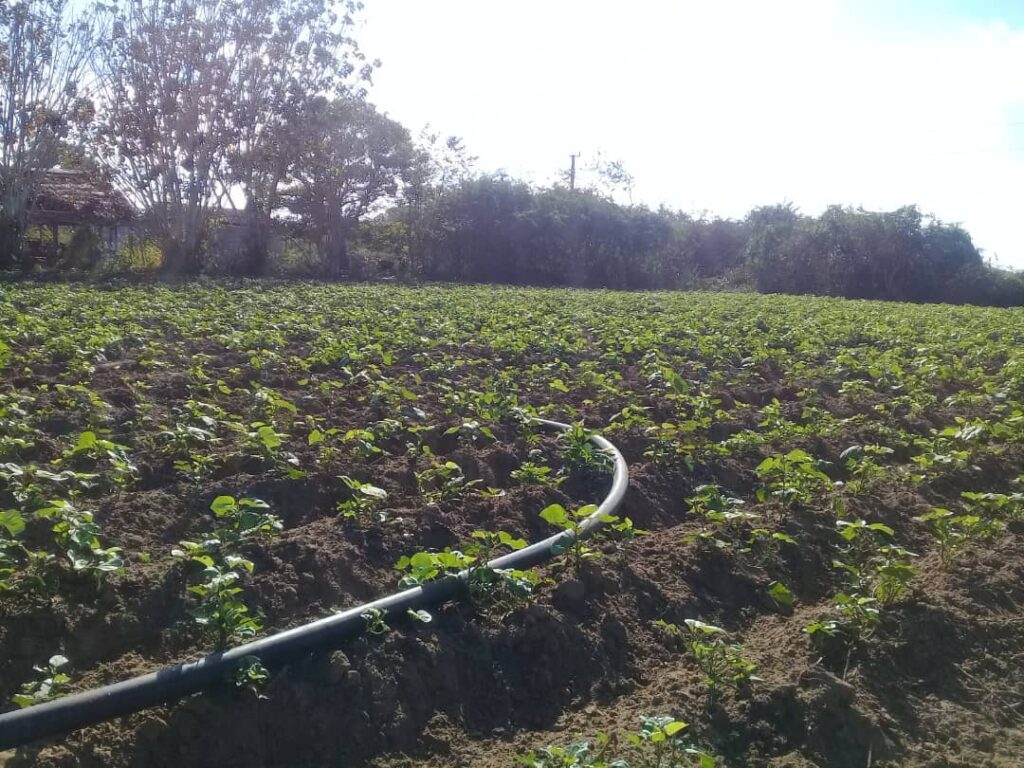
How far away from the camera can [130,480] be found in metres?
4.18

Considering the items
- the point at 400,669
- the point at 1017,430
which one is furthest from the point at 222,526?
the point at 1017,430

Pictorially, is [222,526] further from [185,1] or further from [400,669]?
[185,1]

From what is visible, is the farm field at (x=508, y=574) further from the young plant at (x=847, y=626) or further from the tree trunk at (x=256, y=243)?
the tree trunk at (x=256, y=243)

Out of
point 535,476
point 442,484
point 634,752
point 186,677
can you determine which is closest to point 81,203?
point 442,484

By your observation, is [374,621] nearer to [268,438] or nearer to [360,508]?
[360,508]

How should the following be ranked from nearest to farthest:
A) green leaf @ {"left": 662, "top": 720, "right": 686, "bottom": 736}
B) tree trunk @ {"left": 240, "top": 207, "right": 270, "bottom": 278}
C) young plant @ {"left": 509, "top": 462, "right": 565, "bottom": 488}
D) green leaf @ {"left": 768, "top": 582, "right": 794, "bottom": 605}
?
1. green leaf @ {"left": 662, "top": 720, "right": 686, "bottom": 736}
2. green leaf @ {"left": 768, "top": 582, "right": 794, "bottom": 605}
3. young plant @ {"left": 509, "top": 462, "right": 565, "bottom": 488}
4. tree trunk @ {"left": 240, "top": 207, "right": 270, "bottom": 278}

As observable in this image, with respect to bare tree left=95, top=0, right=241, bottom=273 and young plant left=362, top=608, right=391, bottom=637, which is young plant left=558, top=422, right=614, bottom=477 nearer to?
young plant left=362, top=608, right=391, bottom=637

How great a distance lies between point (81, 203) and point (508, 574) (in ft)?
89.9

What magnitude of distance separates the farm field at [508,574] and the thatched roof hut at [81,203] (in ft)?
69.8

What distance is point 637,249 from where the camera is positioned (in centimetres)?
3422

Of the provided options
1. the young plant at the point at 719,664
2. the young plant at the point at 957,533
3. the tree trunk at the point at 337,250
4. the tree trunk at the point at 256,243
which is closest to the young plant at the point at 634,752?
the young plant at the point at 719,664

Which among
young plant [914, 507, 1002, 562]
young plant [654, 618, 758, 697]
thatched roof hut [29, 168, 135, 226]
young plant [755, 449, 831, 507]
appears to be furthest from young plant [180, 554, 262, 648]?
thatched roof hut [29, 168, 135, 226]

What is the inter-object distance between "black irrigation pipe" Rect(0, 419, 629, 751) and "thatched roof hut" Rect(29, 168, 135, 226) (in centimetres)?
2623

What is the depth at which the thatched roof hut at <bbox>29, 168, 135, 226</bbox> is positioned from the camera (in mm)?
25719
